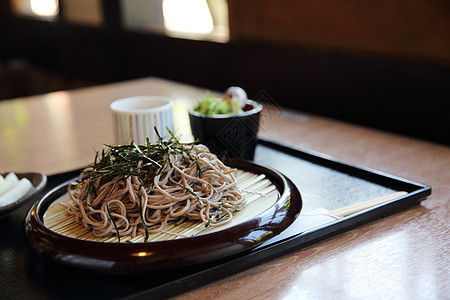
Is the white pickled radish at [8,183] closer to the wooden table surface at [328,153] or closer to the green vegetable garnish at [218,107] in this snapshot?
the wooden table surface at [328,153]

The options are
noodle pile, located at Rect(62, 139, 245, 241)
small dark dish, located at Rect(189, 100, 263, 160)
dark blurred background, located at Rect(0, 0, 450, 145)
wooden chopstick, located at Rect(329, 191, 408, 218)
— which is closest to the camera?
noodle pile, located at Rect(62, 139, 245, 241)

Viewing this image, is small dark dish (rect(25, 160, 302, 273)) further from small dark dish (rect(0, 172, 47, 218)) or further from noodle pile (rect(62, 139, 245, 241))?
small dark dish (rect(0, 172, 47, 218))

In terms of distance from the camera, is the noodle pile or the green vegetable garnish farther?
the green vegetable garnish

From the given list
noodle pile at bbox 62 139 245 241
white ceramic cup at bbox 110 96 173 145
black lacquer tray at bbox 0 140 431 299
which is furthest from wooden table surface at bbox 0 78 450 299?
white ceramic cup at bbox 110 96 173 145

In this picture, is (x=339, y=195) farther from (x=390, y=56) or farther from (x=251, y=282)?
(x=390, y=56)

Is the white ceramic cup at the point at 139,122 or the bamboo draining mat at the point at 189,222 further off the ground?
the white ceramic cup at the point at 139,122

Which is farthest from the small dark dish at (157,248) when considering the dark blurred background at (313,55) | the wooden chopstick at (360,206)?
the dark blurred background at (313,55)
